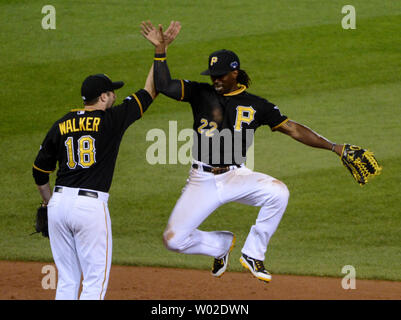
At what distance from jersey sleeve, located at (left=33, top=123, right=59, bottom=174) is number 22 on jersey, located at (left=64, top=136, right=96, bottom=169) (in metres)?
0.14

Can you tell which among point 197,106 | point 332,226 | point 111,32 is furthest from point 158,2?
point 197,106

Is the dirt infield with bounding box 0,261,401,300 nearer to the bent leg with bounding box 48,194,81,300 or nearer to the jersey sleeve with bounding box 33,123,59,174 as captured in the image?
the bent leg with bounding box 48,194,81,300

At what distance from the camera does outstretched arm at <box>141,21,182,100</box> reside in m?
6.53

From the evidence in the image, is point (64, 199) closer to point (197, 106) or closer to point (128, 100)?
point (128, 100)

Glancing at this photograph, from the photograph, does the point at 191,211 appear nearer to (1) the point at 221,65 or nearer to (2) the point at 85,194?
(2) the point at 85,194

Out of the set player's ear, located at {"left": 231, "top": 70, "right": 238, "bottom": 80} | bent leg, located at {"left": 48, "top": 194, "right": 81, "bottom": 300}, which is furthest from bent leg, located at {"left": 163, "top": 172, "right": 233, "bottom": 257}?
bent leg, located at {"left": 48, "top": 194, "right": 81, "bottom": 300}

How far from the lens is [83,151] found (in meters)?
5.85

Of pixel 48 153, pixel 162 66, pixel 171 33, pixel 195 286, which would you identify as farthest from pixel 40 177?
pixel 195 286

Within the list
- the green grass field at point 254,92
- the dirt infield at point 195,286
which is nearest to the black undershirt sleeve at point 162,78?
the dirt infield at point 195,286

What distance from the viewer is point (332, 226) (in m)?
10.2

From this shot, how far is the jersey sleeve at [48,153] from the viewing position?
234 inches

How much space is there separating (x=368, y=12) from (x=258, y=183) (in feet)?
40.5

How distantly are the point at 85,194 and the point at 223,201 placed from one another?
1403 mm

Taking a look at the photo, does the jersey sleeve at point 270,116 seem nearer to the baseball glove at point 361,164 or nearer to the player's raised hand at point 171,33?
the baseball glove at point 361,164
